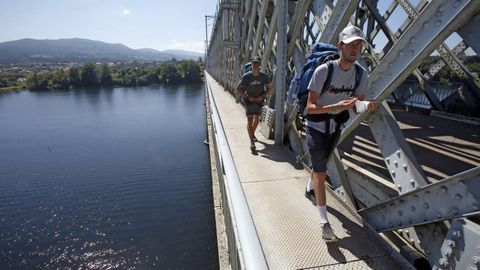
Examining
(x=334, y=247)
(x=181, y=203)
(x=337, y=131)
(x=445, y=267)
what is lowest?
(x=181, y=203)

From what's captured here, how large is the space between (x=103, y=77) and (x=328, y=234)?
99354mm

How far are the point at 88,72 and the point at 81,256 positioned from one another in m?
88.2

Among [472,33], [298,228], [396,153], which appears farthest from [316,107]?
[298,228]

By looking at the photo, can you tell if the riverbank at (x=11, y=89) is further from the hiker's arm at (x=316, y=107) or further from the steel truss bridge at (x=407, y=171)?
the hiker's arm at (x=316, y=107)

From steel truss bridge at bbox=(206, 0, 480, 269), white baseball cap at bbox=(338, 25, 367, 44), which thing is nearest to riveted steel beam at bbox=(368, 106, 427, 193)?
steel truss bridge at bbox=(206, 0, 480, 269)

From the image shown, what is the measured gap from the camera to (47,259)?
12898 millimetres

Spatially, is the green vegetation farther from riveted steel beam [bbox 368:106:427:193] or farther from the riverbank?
riveted steel beam [bbox 368:106:427:193]

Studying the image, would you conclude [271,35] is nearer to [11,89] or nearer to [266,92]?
[266,92]

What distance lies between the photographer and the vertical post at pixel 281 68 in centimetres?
500

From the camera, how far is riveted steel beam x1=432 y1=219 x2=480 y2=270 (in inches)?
76.5

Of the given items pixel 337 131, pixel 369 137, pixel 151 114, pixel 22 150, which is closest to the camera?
pixel 337 131

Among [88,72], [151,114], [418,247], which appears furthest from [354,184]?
[88,72]

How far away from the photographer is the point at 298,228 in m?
3.11

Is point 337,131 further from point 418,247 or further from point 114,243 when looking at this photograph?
point 114,243
